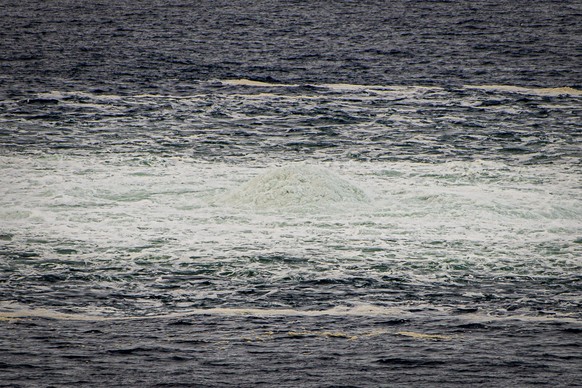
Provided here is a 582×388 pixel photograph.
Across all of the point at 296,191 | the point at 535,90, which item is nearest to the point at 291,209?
the point at 296,191

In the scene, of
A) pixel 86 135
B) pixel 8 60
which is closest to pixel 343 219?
pixel 86 135

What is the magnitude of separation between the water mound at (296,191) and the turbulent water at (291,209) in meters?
0.03

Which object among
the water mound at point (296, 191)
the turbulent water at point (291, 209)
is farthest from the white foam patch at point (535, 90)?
the water mound at point (296, 191)

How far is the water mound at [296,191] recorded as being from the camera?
43.0 feet

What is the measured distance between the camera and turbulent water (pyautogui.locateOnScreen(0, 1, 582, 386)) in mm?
7621

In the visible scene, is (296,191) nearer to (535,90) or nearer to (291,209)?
(291,209)

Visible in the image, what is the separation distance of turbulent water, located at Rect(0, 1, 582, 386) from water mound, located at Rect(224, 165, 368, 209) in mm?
33

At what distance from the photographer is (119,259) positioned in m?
10.6

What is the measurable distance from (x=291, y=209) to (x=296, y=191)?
17.2 inches

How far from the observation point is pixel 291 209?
1288 cm

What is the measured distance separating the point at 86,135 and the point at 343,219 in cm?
761

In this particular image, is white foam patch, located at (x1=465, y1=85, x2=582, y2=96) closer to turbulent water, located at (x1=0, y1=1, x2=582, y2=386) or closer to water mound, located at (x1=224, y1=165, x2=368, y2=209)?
turbulent water, located at (x1=0, y1=1, x2=582, y2=386)

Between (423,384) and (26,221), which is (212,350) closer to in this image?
(423,384)

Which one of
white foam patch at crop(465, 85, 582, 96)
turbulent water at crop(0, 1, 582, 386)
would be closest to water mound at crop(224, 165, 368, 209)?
turbulent water at crop(0, 1, 582, 386)
